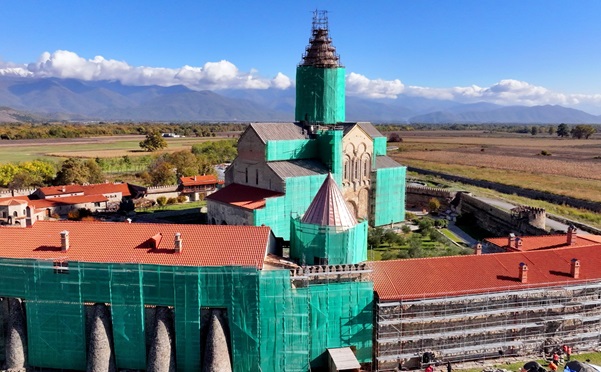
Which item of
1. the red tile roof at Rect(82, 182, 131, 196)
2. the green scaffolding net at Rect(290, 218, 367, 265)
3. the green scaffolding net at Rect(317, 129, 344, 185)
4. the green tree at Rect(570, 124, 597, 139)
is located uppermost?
the green tree at Rect(570, 124, 597, 139)

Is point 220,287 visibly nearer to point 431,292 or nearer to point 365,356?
point 365,356

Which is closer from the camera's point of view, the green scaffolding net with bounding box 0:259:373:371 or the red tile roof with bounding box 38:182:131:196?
the green scaffolding net with bounding box 0:259:373:371

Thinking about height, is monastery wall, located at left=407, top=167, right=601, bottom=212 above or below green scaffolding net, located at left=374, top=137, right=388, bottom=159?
below

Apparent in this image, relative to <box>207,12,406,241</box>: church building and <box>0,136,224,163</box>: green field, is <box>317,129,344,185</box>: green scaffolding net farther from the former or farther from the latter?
<box>0,136,224,163</box>: green field

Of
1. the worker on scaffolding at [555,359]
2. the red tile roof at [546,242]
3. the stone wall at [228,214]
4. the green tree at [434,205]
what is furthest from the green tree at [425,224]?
the worker on scaffolding at [555,359]

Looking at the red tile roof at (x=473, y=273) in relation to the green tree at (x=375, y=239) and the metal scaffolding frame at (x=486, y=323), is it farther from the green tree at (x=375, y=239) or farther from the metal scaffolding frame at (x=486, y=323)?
the green tree at (x=375, y=239)

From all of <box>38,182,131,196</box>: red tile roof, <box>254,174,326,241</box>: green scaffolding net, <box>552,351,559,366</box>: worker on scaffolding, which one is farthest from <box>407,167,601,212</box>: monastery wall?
<box>38,182,131,196</box>: red tile roof

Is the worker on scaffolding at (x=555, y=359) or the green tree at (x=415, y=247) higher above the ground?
the green tree at (x=415, y=247)
